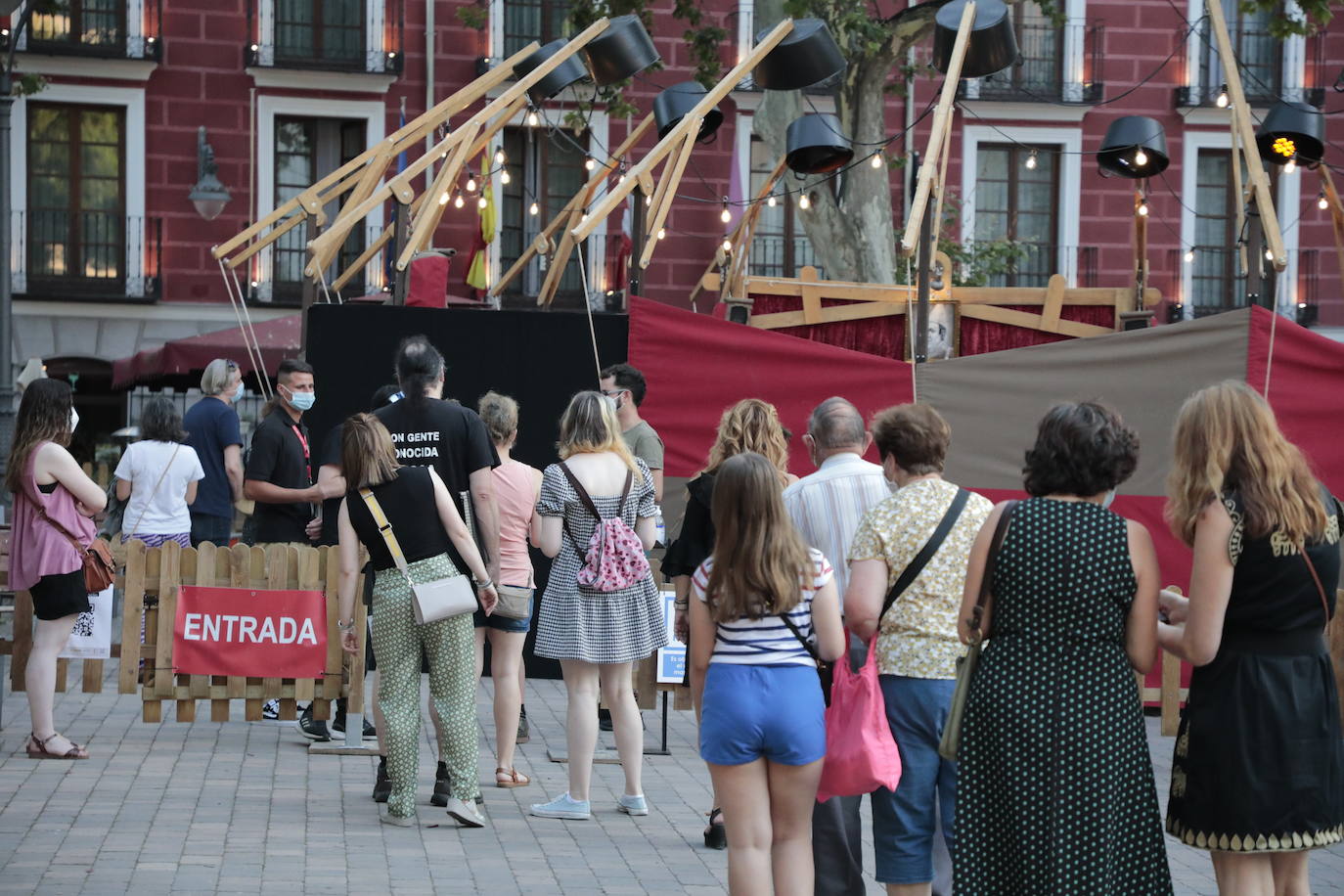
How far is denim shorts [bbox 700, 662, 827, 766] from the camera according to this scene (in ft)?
15.9

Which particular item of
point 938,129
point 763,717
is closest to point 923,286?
point 938,129

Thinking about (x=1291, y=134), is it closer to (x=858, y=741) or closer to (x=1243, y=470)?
(x=1243, y=470)

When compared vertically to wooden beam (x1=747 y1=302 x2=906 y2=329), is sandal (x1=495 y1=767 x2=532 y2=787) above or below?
below

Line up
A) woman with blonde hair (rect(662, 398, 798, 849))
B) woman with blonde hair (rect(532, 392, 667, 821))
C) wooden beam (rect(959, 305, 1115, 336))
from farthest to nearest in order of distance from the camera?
wooden beam (rect(959, 305, 1115, 336)) → woman with blonde hair (rect(532, 392, 667, 821)) → woman with blonde hair (rect(662, 398, 798, 849))

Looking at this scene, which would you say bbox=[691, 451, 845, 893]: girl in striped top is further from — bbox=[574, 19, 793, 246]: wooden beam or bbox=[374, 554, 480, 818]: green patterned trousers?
bbox=[574, 19, 793, 246]: wooden beam

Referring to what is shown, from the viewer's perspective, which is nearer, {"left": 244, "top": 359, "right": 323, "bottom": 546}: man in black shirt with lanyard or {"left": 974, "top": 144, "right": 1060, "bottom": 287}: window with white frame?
{"left": 244, "top": 359, "right": 323, "bottom": 546}: man in black shirt with lanyard

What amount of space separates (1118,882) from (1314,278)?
72.9ft

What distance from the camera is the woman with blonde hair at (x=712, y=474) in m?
5.92

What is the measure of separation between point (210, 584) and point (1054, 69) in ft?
61.5

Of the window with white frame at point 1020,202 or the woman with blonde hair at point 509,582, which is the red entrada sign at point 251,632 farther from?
the window with white frame at point 1020,202

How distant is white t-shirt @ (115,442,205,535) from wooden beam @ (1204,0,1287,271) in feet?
19.4

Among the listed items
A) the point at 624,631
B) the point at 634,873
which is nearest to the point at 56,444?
the point at 624,631

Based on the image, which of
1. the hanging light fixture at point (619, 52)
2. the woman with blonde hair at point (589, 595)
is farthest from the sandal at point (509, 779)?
the hanging light fixture at point (619, 52)

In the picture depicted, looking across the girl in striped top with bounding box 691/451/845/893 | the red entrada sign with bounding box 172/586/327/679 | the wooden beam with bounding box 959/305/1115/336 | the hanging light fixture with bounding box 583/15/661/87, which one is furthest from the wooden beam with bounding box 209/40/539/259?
the girl in striped top with bounding box 691/451/845/893
